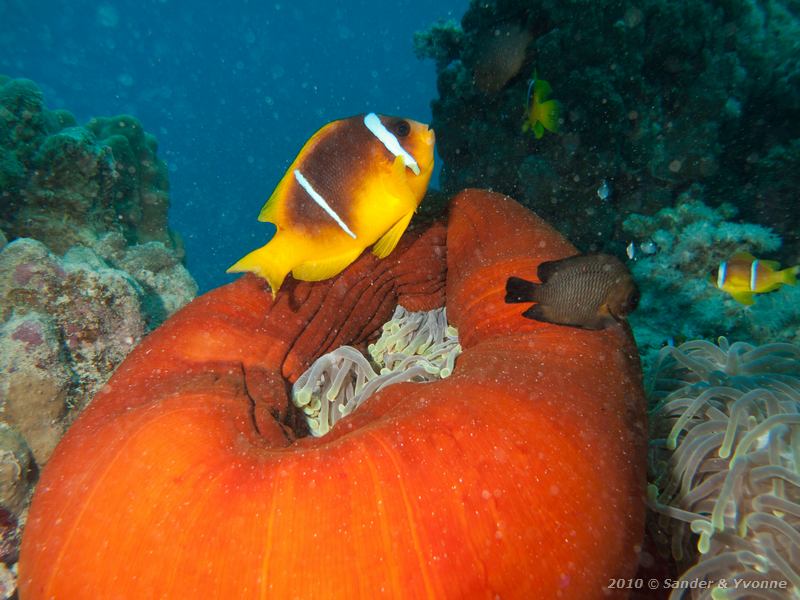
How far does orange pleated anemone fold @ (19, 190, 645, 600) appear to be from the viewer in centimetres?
117

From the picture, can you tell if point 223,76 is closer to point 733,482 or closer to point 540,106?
point 540,106

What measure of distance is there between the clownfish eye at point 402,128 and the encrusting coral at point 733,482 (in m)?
1.69

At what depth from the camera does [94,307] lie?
287 cm

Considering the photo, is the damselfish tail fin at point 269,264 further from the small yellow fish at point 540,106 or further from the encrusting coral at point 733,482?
the small yellow fish at point 540,106

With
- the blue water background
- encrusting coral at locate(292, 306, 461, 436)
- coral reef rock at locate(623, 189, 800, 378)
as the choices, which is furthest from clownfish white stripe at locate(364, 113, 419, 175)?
the blue water background

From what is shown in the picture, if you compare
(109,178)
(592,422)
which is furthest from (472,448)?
(109,178)

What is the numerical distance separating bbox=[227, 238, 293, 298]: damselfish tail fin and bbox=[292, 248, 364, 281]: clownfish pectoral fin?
84 mm

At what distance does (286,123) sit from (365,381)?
310 ft

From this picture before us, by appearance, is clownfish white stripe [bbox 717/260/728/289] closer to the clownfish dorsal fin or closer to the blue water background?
the clownfish dorsal fin

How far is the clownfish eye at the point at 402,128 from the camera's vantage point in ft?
5.96

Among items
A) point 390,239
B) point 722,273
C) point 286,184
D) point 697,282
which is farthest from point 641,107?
point 286,184

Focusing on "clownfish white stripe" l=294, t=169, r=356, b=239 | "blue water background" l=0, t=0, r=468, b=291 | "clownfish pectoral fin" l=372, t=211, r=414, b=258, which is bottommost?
"clownfish pectoral fin" l=372, t=211, r=414, b=258

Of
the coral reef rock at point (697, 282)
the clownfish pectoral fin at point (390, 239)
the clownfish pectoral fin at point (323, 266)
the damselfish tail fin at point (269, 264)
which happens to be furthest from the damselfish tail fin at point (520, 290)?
the coral reef rock at point (697, 282)

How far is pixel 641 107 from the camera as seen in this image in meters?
5.83
